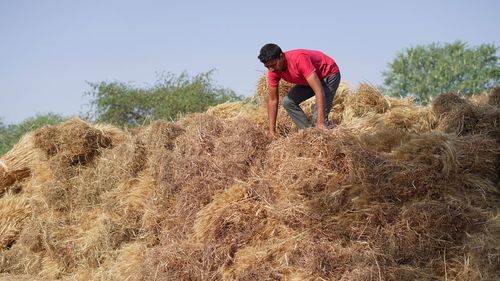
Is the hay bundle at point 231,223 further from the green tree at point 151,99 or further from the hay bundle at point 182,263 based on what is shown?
the green tree at point 151,99

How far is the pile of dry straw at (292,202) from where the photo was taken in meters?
4.79

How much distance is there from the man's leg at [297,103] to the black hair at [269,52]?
0.62m

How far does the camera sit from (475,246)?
4793mm

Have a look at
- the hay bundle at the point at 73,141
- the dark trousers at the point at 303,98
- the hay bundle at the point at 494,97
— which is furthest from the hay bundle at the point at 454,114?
the hay bundle at the point at 73,141

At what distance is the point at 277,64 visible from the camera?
628 cm

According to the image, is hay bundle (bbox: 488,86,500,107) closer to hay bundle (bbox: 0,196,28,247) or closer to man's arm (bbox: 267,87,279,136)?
man's arm (bbox: 267,87,279,136)

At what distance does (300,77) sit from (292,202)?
187cm

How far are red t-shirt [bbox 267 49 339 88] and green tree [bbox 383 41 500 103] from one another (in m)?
13.8

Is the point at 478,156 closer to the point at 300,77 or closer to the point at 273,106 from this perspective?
the point at 300,77

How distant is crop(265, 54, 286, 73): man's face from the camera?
6.26m

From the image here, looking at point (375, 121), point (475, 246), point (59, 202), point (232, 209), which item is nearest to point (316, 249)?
point (232, 209)

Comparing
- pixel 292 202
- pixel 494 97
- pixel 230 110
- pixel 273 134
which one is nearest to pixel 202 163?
pixel 273 134

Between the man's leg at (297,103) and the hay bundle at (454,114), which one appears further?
the man's leg at (297,103)

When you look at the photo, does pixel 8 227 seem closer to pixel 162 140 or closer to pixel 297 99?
pixel 162 140
